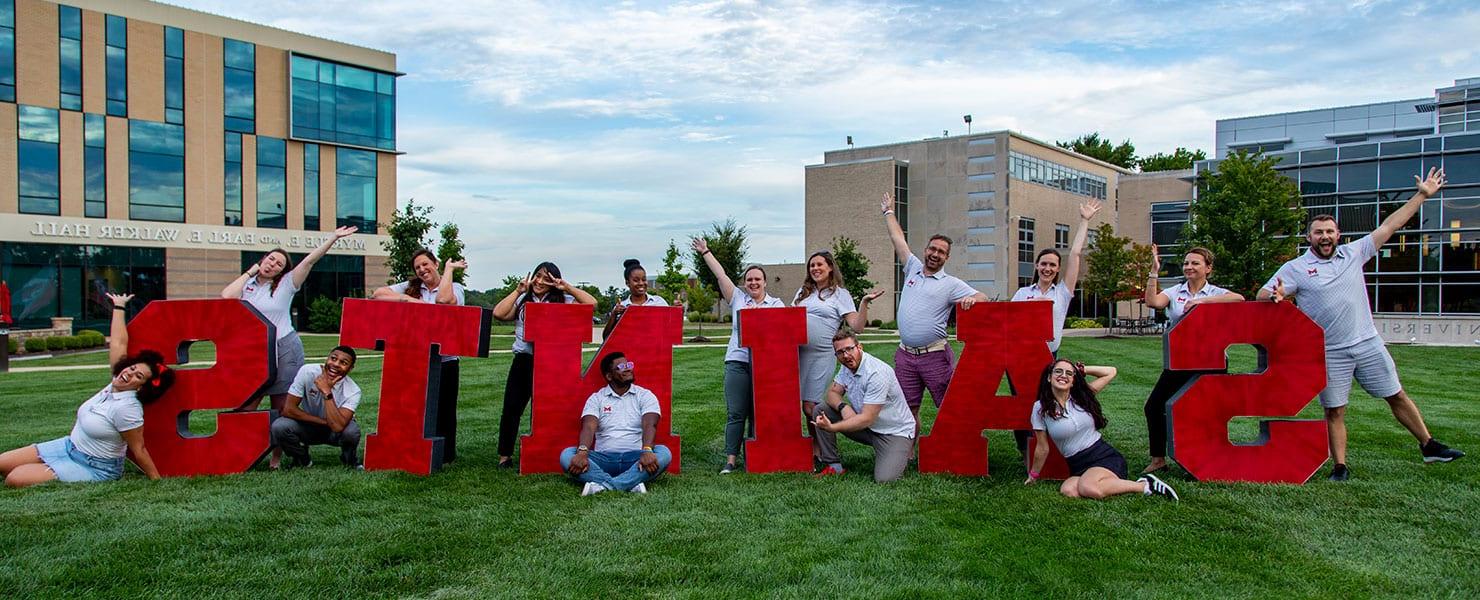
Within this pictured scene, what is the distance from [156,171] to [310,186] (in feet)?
18.5

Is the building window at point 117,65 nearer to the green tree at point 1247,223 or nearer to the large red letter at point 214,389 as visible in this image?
the large red letter at point 214,389

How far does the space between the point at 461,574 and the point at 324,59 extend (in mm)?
40682

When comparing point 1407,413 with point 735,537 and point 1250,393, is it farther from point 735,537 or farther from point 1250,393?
point 735,537

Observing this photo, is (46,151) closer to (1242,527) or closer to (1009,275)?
(1242,527)

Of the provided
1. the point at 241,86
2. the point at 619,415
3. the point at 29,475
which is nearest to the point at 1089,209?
the point at 619,415

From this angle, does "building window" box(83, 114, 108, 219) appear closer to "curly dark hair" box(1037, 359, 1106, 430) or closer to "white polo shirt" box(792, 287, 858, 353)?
"white polo shirt" box(792, 287, 858, 353)

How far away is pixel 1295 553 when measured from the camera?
17.9ft

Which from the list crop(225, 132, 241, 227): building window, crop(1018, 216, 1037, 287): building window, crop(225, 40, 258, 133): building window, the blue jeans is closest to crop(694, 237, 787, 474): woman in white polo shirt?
the blue jeans

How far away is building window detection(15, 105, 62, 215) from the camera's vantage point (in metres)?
34.5

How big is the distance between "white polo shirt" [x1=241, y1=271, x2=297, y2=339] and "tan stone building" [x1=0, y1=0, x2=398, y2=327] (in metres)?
33.9

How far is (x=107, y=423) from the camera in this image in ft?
24.0

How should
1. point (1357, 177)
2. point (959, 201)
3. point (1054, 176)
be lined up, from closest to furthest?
point (1357, 177) < point (959, 201) < point (1054, 176)

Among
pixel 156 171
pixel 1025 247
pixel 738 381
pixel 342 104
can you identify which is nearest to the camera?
pixel 738 381

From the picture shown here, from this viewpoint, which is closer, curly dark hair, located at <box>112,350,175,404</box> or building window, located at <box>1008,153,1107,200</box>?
curly dark hair, located at <box>112,350,175,404</box>
